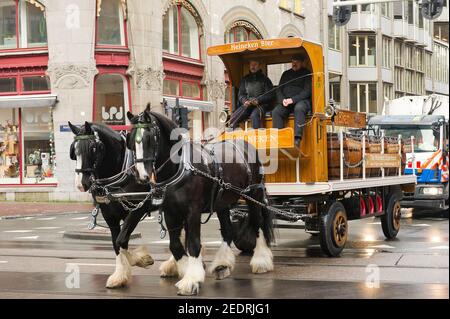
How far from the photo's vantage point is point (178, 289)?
9234mm

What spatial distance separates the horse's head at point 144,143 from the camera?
8898mm

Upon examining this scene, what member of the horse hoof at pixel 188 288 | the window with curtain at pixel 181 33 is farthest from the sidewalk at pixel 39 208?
the horse hoof at pixel 188 288

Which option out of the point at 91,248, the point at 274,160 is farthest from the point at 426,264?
the point at 91,248

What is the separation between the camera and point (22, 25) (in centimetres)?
3100

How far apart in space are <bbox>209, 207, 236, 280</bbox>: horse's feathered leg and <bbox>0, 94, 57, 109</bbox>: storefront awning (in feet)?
65.9

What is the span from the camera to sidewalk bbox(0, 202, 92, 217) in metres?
25.7

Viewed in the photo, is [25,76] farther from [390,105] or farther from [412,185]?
[412,185]

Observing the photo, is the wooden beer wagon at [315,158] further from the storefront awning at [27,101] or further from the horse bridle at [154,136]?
the storefront awning at [27,101]

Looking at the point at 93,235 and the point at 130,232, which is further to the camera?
the point at 93,235

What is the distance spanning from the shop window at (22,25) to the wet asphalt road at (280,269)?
1467 centimetres

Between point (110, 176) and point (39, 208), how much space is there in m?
18.4

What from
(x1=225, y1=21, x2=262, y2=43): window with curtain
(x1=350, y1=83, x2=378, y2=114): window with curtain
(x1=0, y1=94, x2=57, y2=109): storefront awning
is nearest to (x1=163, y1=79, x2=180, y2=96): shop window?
(x1=225, y1=21, x2=262, y2=43): window with curtain

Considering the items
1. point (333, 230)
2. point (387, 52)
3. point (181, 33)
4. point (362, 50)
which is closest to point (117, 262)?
point (333, 230)

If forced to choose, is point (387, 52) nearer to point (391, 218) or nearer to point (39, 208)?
point (39, 208)
